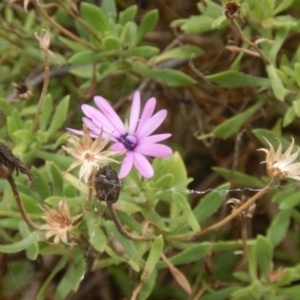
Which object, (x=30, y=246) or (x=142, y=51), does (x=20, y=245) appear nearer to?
(x=30, y=246)

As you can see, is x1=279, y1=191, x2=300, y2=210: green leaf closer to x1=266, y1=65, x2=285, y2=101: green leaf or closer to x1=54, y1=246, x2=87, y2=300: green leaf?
→ x1=266, y1=65, x2=285, y2=101: green leaf

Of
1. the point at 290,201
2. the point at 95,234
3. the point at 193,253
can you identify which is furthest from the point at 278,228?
the point at 95,234

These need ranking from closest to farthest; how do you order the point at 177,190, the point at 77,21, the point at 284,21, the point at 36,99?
the point at 177,190
the point at 284,21
the point at 77,21
the point at 36,99

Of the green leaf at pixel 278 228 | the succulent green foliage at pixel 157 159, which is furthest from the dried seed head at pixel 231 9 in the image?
the green leaf at pixel 278 228

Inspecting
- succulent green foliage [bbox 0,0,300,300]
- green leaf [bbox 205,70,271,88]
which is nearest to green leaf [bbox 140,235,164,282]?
succulent green foliage [bbox 0,0,300,300]

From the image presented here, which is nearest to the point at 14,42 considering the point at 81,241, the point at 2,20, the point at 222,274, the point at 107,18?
the point at 2,20

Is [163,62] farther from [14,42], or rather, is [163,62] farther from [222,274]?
[222,274]
